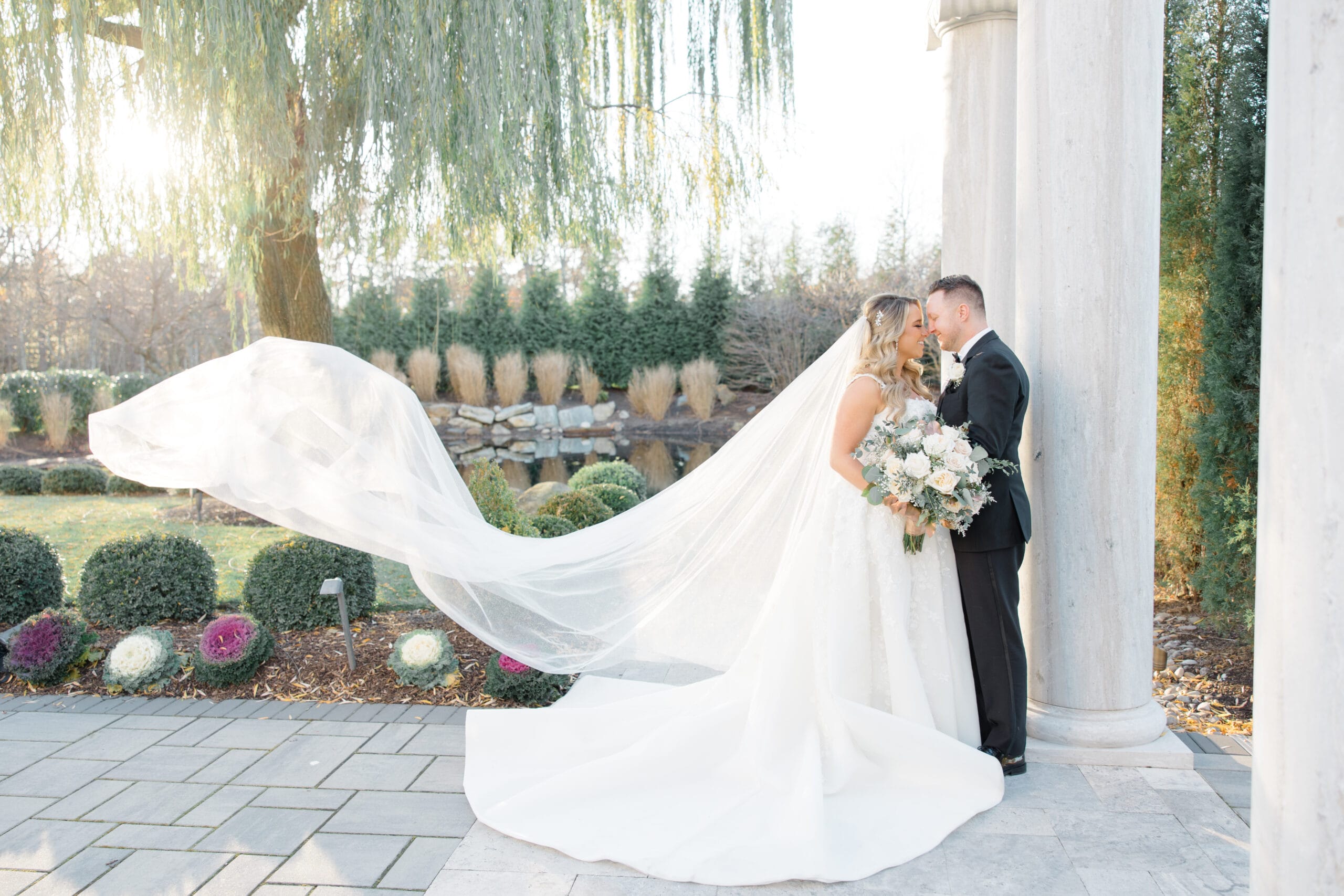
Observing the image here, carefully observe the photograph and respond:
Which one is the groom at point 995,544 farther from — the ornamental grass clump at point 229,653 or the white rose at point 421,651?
the ornamental grass clump at point 229,653

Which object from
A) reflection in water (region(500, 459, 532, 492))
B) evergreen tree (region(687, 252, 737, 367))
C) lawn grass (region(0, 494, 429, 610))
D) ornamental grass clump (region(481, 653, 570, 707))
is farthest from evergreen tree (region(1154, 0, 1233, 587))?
evergreen tree (region(687, 252, 737, 367))

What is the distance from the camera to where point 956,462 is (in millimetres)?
3201

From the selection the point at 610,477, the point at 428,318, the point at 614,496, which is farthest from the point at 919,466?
the point at 428,318

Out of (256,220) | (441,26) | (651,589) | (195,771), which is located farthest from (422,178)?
(195,771)

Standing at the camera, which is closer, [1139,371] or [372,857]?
[372,857]

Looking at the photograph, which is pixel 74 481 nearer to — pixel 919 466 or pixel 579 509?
pixel 579 509

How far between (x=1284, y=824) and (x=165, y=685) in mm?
4706

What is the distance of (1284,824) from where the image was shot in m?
1.71

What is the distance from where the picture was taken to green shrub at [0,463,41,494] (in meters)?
11.9

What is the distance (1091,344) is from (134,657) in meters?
4.64

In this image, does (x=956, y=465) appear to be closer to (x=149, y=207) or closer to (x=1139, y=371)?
(x=1139, y=371)

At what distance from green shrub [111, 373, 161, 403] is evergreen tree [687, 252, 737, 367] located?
12.2 m

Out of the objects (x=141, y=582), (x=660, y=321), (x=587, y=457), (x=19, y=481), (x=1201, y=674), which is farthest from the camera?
(x=660, y=321)

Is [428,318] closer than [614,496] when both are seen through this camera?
No
